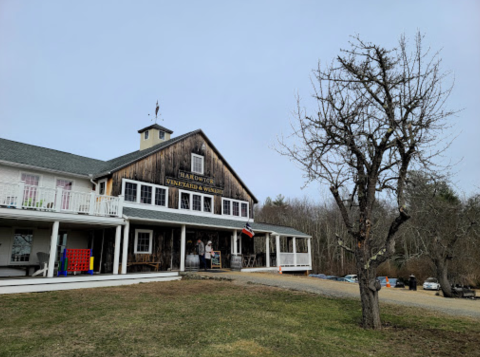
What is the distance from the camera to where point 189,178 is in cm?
2080

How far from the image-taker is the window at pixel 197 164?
21.5 meters

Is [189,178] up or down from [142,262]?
up

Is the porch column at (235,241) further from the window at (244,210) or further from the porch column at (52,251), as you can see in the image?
the porch column at (52,251)

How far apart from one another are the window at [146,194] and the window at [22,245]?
5.50 metres

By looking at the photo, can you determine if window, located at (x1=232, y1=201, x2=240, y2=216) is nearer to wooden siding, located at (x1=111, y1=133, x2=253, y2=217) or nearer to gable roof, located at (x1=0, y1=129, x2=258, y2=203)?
wooden siding, located at (x1=111, y1=133, x2=253, y2=217)

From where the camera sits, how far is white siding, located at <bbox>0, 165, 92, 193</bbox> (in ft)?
49.5

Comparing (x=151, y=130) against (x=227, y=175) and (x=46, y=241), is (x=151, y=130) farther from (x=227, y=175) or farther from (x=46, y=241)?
(x=46, y=241)

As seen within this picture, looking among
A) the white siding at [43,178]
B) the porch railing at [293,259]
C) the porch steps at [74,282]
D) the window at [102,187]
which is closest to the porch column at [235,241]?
the porch railing at [293,259]

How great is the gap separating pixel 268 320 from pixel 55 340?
14.5ft

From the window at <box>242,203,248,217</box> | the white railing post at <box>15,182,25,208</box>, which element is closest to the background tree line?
the window at <box>242,203,248,217</box>

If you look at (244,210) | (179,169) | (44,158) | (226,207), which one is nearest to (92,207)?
(44,158)

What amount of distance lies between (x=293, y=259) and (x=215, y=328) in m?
18.6

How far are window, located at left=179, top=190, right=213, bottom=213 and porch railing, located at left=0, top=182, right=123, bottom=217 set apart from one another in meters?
5.63

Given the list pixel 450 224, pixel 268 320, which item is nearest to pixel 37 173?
pixel 268 320
